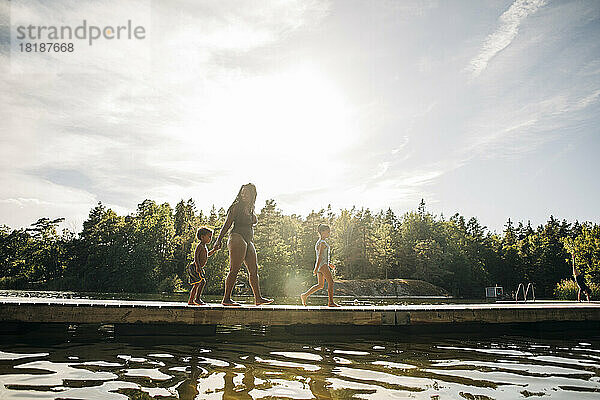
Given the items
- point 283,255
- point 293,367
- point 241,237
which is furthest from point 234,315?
point 283,255

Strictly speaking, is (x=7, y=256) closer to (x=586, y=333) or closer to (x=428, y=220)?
(x=428, y=220)

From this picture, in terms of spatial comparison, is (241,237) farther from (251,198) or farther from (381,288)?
(381,288)

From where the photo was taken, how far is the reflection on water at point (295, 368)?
15.0 ft

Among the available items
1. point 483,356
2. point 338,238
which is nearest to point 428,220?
point 338,238

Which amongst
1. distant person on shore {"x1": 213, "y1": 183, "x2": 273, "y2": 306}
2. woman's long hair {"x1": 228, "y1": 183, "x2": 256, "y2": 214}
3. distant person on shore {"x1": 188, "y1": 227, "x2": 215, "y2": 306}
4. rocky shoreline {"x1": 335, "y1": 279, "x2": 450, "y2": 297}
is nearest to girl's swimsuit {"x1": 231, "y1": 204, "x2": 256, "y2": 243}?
distant person on shore {"x1": 213, "y1": 183, "x2": 273, "y2": 306}

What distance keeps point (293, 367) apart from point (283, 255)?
56.5 meters

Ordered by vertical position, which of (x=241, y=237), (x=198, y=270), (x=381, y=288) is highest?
(x=241, y=237)

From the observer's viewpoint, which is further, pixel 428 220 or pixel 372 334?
pixel 428 220

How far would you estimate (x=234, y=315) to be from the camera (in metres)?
8.31

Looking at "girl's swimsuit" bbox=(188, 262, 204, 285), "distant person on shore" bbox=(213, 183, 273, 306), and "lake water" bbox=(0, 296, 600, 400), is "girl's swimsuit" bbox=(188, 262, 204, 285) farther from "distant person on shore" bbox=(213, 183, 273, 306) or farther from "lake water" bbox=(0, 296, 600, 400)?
"lake water" bbox=(0, 296, 600, 400)

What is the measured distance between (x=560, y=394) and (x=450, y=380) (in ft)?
3.86

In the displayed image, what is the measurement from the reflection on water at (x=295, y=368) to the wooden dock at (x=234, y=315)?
41 centimetres

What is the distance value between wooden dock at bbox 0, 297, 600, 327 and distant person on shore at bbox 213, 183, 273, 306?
1.07 m

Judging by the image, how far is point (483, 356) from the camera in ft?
23.5
